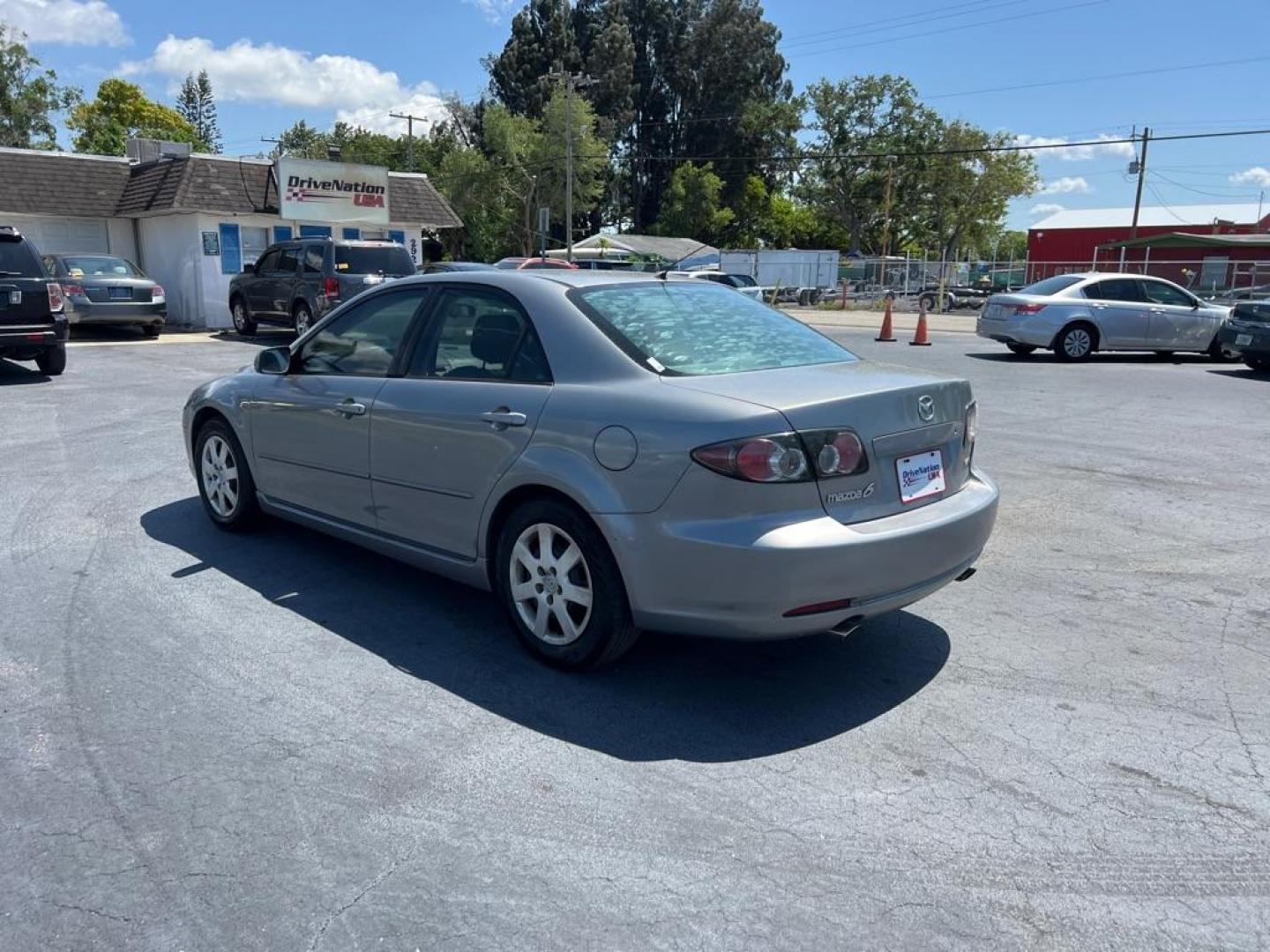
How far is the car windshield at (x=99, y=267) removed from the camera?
18578 millimetres

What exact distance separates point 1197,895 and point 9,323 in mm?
13429

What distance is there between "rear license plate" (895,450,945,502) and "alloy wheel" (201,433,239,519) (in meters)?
3.88

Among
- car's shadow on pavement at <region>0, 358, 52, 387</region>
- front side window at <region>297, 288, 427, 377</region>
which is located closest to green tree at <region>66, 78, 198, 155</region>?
car's shadow on pavement at <region>0, 358, 52, 387</region>

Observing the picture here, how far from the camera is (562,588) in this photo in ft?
12.7

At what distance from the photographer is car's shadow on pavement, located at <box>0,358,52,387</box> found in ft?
41.4

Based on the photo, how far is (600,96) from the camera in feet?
219

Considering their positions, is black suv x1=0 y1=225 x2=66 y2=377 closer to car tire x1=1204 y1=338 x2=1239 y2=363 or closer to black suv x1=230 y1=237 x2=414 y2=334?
black suv x1=230 y1=237 x2=414 y2=334

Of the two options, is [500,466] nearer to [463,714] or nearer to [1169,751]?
[463,714]

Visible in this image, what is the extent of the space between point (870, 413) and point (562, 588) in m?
1.37

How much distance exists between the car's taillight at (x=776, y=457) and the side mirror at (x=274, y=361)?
9.78 feet

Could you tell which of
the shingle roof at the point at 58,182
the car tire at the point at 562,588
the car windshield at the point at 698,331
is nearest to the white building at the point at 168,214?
the shingle roof at the point at 58,182

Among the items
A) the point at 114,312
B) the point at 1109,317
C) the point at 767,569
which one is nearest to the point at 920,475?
the point at 767,569

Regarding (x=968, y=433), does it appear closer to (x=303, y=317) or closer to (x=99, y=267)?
(x=303, y=317)

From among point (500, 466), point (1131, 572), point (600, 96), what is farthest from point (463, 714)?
point (600, 96)
